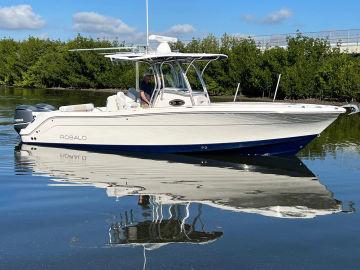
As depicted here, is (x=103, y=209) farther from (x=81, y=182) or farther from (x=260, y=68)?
(x=260, y=68)

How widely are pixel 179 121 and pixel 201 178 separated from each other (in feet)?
8.19

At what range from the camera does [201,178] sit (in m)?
10.1

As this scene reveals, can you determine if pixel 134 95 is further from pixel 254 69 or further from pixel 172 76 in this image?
pixel 254 69

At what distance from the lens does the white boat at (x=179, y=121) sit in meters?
11.9

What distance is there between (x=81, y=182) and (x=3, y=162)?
297 centimetres

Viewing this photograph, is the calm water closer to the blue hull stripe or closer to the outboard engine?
the blue hull stripe

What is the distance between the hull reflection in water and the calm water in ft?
0.07

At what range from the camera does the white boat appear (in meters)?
11.9

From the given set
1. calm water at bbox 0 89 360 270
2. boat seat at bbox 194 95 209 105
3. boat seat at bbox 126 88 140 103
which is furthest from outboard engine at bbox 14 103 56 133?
boat seat at bbox 194 95 209 105

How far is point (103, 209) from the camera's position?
7.70 meters

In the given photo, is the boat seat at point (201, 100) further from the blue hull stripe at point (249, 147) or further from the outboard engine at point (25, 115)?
the outboard engine at point (25, 115)

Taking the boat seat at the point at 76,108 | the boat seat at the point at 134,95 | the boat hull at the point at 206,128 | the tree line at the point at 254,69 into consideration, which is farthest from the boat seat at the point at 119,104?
the tree line at the point at 254,69

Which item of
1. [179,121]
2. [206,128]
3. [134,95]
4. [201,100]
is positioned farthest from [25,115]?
[206,128]

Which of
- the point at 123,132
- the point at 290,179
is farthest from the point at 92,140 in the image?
the point at 290,179
